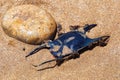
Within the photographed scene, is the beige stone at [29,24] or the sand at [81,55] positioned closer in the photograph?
the sand at [81,55]

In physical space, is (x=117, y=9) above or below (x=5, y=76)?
above

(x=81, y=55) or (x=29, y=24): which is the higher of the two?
(x=29, y=24)

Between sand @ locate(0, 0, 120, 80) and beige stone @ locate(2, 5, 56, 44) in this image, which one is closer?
sand @ locate(0, 0, 120, 80)

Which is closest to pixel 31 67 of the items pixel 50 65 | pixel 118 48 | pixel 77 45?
pixel 50 65

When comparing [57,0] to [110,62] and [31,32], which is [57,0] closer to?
[31,32]

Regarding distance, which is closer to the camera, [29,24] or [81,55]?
[81,55]

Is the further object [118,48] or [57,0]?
[57,0]
